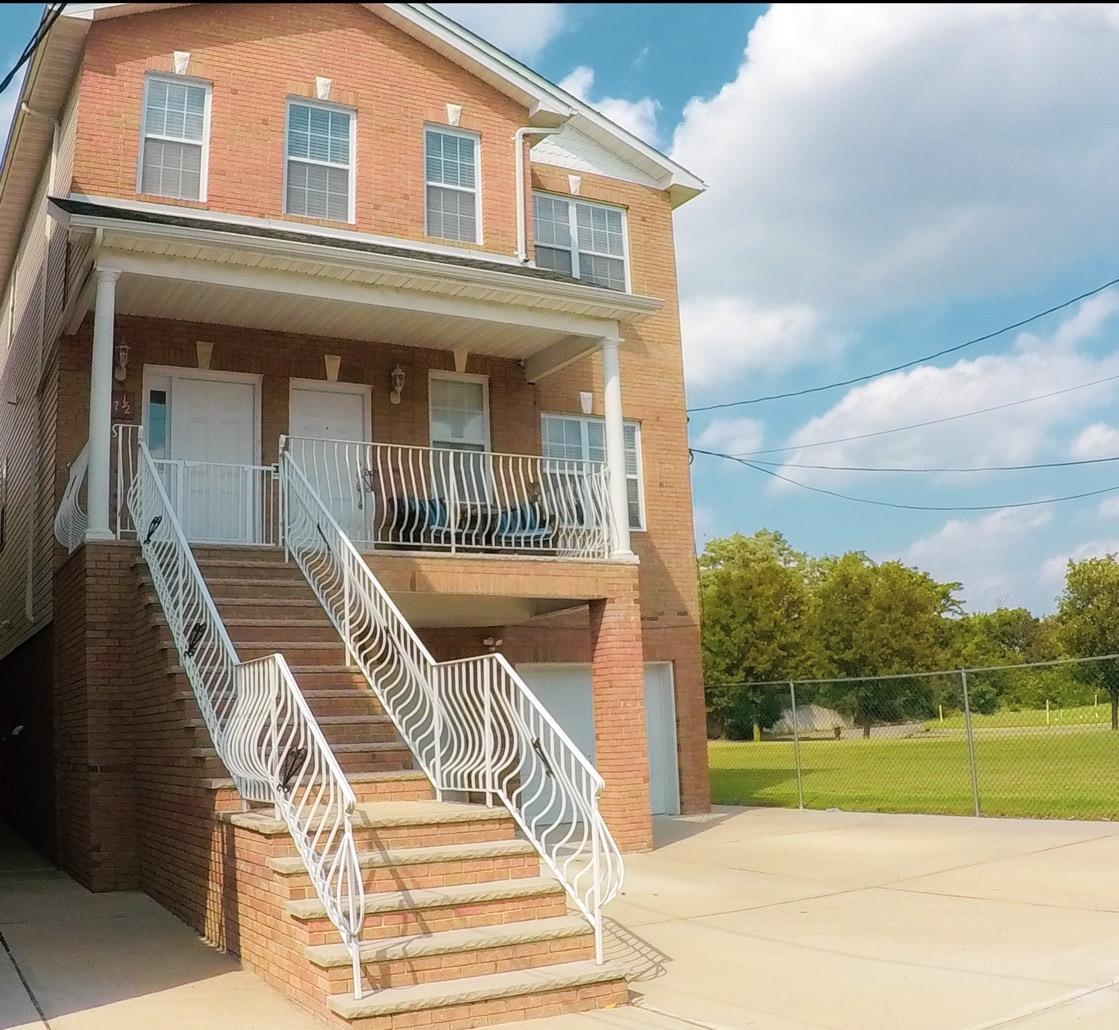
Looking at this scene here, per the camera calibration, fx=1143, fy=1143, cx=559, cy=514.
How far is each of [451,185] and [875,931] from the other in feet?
34.1

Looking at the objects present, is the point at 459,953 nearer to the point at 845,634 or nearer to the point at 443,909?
the point at 443,909

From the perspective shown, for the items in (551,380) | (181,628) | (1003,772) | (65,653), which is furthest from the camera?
(1003,772)

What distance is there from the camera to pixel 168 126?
12789 mm

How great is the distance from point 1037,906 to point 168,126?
1153cm

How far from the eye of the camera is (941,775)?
73.4 ft

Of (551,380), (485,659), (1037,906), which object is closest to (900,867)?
Result: (1037,906)

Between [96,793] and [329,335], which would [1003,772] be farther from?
[96,793]

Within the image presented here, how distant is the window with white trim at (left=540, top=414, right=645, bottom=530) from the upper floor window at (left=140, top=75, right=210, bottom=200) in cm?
512

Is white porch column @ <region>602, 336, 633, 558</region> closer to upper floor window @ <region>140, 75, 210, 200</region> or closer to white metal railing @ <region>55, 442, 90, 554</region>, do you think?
upper floor window @ <region>140, 75, 210, 200</region>

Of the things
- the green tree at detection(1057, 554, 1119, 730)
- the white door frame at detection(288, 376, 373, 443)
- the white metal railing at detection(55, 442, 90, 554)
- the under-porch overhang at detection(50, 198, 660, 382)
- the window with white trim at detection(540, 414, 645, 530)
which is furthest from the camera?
the green tree at detection(1057, 554, 1119, 730)

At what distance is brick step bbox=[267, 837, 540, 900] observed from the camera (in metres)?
6.00

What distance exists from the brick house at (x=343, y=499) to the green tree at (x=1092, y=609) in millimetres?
20322

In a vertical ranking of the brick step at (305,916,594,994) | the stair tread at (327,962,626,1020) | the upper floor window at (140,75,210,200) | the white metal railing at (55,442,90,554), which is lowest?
the stair tread at (327,962,626,1020)

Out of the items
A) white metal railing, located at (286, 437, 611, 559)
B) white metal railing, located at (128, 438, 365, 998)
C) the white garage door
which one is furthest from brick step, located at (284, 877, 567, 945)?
the white garage door
